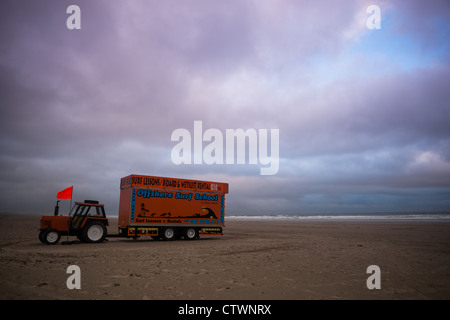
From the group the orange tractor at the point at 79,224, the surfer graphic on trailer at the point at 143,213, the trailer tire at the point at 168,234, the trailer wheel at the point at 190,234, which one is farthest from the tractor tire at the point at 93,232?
the trailer wheel at the point at 190,234

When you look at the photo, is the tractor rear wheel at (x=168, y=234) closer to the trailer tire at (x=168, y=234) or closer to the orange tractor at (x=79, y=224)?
the trailer tire at (x=168, y=234)

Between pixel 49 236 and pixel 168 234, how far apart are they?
7299 mm

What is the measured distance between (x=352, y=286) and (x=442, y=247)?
11.0 meters

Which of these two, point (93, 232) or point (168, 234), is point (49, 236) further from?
point (168, 234)

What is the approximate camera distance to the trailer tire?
19.7 meters

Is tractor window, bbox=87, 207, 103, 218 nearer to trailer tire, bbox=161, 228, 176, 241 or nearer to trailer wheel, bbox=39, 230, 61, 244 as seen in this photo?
trailer wheel, bbox=39, 230, 61, 244

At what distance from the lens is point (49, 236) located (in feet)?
52.6

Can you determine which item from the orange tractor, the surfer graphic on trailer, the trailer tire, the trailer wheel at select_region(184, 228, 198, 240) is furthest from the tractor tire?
the trailer wheel at select_region(184, 228, 198, 240)

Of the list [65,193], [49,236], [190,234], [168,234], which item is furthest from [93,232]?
[190,234]

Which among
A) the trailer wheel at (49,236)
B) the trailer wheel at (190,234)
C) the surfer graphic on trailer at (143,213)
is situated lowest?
the trailer wheel at (190,234)

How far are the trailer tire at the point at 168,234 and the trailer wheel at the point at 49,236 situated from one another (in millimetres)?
6529

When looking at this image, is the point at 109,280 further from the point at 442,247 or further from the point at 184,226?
the point at 442,247

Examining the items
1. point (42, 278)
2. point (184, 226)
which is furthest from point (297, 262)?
point (184, 226)

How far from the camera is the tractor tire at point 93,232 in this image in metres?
17.1
